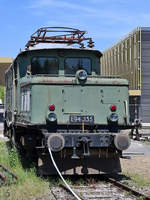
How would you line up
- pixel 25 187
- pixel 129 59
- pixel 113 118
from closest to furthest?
pixel 25 187 → pixel 113 118 → pixel 129 59

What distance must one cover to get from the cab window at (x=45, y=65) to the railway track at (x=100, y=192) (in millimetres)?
3046

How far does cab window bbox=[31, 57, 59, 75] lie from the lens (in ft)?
33.0

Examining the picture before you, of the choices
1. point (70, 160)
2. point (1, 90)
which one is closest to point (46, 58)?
point (70, 160)

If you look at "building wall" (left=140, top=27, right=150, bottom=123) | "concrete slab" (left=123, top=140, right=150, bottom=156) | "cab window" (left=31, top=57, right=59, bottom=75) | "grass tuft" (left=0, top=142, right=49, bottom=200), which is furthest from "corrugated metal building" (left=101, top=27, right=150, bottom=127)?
"grass tuft" (left=0, top=142, right=49, bottom=200)

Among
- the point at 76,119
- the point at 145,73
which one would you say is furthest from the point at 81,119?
the point at 145,73

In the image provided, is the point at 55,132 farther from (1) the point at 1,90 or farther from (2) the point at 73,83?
(1) the point at 1,90

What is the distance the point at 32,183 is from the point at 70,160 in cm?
116

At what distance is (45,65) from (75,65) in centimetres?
78

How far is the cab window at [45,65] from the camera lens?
10055 millimetres

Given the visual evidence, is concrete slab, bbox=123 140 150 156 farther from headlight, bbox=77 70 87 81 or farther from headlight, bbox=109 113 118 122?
headlight, bbox=77 70 87 81

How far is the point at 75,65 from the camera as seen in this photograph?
33.5ft

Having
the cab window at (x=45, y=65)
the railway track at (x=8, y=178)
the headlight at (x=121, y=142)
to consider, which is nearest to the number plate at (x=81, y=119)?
the headlight at (x=121, y=142)

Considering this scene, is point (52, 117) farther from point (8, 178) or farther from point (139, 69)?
point (139, 69)

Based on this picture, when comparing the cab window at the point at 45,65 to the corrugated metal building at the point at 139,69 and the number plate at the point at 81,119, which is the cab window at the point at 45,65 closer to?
the number plate at the point at 81,119
